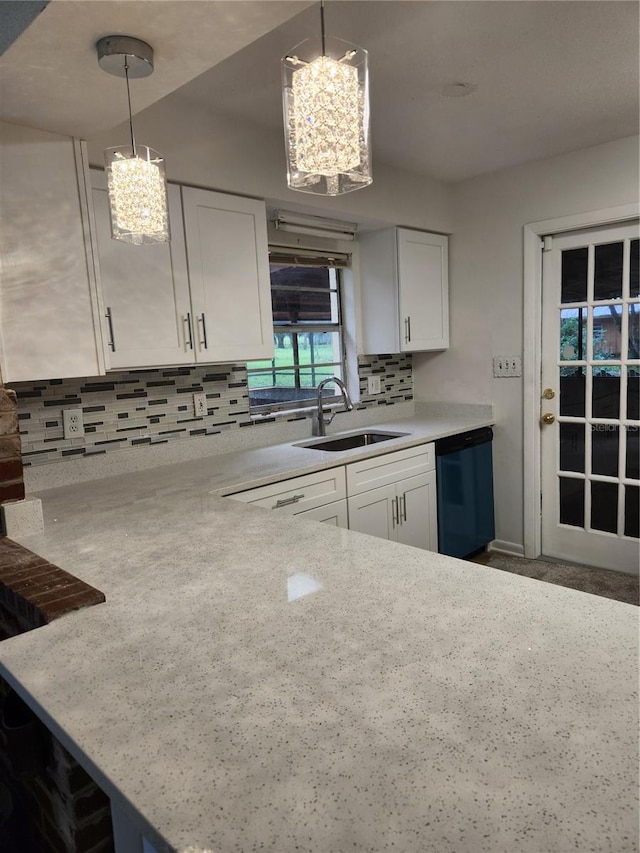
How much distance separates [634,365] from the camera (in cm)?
309

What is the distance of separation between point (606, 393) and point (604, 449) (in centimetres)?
32

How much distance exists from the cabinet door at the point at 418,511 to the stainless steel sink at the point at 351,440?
1.03 feet

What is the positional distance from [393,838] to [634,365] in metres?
3.09

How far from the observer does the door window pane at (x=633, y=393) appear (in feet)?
10.1

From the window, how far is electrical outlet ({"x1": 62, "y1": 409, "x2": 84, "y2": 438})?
0.95m

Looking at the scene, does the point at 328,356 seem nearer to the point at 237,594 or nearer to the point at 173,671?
the point at 237,594

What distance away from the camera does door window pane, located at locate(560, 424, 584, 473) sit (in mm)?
3354

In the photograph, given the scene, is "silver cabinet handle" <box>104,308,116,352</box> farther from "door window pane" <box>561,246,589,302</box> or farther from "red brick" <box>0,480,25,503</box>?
"door window pane" <box>561,246,589,302</box>

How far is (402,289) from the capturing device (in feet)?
11.1

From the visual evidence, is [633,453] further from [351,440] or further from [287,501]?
[287,501]

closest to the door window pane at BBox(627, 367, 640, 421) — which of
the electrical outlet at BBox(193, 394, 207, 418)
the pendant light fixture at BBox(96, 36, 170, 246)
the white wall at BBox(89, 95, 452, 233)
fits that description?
the white wall at BBox(89, 95, 452, 233)

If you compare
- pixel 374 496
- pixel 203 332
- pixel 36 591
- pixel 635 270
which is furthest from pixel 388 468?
pixel 36 591

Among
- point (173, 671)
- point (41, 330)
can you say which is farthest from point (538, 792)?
point (41, 330)

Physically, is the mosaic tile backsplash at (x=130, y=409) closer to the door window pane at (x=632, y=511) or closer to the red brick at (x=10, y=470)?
the red brick at (x=10, y=470)
